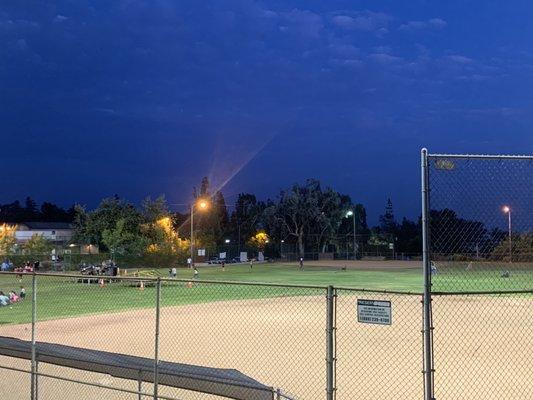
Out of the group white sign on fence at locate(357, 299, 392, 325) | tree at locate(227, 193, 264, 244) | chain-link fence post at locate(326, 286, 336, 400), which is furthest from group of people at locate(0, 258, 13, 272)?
tree at locate(227, 193, 264, 244)

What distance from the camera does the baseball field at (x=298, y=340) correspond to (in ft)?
36.3

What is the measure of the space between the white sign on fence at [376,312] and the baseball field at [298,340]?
231cm

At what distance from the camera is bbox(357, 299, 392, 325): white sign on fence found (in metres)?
7.24

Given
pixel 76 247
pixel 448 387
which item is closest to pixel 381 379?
pixel 448 387

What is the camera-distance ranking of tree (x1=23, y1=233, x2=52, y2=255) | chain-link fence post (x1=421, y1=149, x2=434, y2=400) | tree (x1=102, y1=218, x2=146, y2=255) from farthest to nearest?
tree (x1=23, y1=233, x2=52, y2=255)
tree (x1=102, y1=218, x2=146, y2=255)
chain-link fence post (x1=421, y1=149, x2=434, y2=400)

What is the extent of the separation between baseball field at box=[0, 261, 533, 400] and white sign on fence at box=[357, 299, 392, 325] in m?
2.31

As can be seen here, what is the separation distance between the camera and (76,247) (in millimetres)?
85875

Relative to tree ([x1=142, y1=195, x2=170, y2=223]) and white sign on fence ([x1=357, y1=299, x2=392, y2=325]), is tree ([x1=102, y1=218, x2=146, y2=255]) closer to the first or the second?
tree ([x1=142, y1=195, x2=170, y2=223])

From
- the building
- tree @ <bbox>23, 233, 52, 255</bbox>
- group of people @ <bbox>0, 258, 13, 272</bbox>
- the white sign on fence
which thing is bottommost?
group of people @ <bbox>0, 258, 13, 272</bbox>

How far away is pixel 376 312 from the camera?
7305 mm

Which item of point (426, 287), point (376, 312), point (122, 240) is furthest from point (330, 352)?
Answer: point (122, 240)

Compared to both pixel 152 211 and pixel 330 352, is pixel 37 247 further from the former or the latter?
pixel 330 352

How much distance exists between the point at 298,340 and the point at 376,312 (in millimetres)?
9978

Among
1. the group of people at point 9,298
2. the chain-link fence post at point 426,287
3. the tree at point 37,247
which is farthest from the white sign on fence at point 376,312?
the tree at point 37,247
